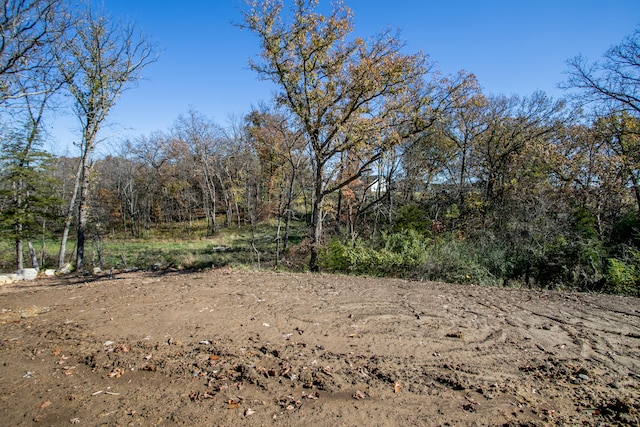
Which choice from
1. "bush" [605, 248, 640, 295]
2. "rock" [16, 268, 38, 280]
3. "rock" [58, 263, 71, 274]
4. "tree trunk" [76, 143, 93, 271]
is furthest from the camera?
"tree trunk" [76, 143, 93, 271]

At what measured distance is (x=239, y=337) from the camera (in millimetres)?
4738

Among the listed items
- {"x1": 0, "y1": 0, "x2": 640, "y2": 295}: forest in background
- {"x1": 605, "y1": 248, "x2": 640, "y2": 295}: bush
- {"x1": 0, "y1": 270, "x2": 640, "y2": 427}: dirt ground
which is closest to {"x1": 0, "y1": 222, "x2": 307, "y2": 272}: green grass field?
{"x1": 0, "y1": 0, "x2": 640, "y2": 295}: forest in background

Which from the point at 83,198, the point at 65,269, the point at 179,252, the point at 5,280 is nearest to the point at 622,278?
the point at 5,280

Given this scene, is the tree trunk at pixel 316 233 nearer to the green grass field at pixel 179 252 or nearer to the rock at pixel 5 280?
the green grass field at pixel 179 252

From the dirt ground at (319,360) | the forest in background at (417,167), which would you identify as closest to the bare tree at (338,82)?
the forest in background at (417,167)

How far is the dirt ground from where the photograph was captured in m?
3.06

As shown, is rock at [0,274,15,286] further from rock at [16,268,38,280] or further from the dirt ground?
the dirt ground

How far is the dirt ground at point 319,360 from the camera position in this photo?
10.0 feet

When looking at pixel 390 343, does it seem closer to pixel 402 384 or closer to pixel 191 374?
pixel 402 384

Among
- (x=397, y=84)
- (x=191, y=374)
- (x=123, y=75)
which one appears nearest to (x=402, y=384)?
(x=191, y=374)

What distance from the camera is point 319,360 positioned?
404cm

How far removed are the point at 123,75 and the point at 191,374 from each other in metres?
15.6

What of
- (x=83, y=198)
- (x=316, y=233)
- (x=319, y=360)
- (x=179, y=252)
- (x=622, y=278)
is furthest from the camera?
(x=179, y=252)

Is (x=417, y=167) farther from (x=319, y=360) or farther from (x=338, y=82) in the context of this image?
(x=319, y=360)
